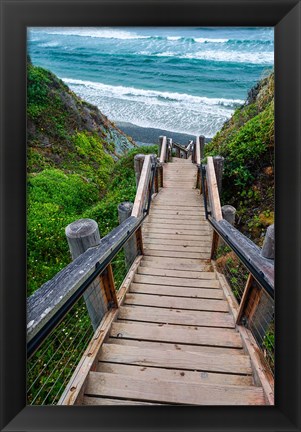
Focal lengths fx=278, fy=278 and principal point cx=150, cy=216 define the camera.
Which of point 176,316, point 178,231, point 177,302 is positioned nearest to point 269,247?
point 176,316

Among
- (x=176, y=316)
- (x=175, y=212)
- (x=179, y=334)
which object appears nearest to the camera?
(x=179, y=334)

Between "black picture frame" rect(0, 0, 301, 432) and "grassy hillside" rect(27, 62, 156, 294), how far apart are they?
9.42 feet

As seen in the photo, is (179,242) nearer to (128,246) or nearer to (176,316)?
(128,246)

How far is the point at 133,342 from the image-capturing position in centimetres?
183

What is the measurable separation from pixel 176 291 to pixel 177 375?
3.27 feet

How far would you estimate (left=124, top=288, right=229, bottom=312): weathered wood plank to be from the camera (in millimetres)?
2254

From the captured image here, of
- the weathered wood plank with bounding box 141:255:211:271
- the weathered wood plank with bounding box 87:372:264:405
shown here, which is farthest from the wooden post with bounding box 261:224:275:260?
the weathered wood plank with bounding box 141:255:211:271

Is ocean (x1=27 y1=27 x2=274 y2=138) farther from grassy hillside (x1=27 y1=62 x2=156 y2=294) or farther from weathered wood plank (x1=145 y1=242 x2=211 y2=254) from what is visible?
weathered wood plank (x1=145 y1=242 x2=211 y2=254)

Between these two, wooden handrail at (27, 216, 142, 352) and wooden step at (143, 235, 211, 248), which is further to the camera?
wooden step at (143, 235, 211, 248)

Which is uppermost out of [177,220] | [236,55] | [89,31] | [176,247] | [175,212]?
[236,55]

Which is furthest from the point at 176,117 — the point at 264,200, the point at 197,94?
the point at 264,200
